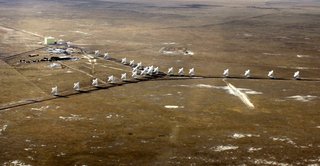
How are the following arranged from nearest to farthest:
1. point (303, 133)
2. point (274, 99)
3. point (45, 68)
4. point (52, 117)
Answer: point (303, 133) < point (52, 117) < point (274, 99) < point (45, 68)

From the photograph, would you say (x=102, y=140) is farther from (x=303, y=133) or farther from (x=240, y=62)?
(x=240, y=62)

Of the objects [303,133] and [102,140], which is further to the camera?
[303,133]

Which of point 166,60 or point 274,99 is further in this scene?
point 166,60

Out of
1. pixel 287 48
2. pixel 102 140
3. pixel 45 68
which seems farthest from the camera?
pixel 287 48

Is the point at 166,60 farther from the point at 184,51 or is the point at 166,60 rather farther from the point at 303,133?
the point at 303,133

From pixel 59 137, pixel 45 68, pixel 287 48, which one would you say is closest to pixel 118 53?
pixel 45 68

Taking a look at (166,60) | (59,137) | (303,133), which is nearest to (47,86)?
(59,137)
